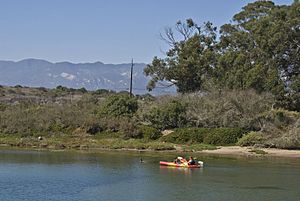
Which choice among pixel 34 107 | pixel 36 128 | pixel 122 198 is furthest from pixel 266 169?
pixel 34 107

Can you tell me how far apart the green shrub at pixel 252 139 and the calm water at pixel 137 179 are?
7.49 meters

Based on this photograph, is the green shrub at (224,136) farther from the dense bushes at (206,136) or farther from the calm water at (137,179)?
the calm water at (137,179)

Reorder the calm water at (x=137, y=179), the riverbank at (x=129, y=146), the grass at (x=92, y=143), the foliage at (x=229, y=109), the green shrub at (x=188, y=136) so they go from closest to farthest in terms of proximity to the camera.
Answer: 1. the calm water at (x=137, y=179)
2. the riverbank at (x=129, y=146)
3. the grass at (x=92, y=143)
4. the green shrub at (x=188, y=136)
5. the foliage at (x=229, y=109)

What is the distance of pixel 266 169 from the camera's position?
47.8m

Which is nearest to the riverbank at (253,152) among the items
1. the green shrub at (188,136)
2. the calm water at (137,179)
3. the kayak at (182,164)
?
the calm water at (137,179)

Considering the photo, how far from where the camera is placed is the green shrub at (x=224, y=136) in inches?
2516

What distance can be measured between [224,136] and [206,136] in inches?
83.7

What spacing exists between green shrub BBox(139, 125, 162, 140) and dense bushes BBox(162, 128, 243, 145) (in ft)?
3.94

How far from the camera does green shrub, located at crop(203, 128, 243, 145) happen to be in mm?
63906

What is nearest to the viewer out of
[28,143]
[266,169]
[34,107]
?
[266,169]

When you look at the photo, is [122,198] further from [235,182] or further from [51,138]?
[51,138]

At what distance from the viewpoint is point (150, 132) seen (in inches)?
2648

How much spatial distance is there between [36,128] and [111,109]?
9758mm

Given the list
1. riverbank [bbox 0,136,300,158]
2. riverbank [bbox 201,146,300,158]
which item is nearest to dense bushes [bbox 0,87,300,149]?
riverbank [bbox 201,146,300,158]
